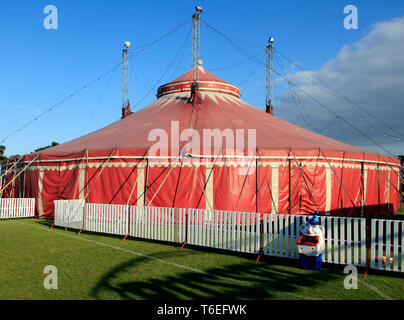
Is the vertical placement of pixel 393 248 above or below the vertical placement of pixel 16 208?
above

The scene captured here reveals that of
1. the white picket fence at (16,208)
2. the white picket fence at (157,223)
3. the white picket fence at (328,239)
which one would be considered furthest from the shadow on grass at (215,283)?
the white picket fence at (16,208)

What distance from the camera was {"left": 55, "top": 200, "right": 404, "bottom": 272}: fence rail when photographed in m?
5.53

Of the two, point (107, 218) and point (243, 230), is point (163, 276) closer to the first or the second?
point (243, 230)

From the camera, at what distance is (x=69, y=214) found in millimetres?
10070

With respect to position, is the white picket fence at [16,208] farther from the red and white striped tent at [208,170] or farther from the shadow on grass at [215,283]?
the shadow on grass at [215,283]

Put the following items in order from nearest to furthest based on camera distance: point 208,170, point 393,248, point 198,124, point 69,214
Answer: point 393,248
point 69,214
point 208,170
point 198,124

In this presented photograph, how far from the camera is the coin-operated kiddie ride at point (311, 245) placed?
5686mm

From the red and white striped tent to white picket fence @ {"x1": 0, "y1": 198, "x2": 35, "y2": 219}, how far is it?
0.28 meters

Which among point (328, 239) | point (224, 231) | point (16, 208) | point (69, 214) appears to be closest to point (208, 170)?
point (224, 231)

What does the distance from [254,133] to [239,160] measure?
1689 millimetres

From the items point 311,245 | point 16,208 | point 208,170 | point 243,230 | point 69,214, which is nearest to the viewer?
point 311,245

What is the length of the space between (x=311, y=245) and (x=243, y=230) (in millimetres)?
1531

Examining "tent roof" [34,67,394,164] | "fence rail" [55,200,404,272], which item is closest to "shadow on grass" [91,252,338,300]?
"fence rail" [55,200,404,272]

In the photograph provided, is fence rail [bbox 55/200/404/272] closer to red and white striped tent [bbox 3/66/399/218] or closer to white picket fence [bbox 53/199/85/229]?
white picket fence [bbox 53/199/85/229]
